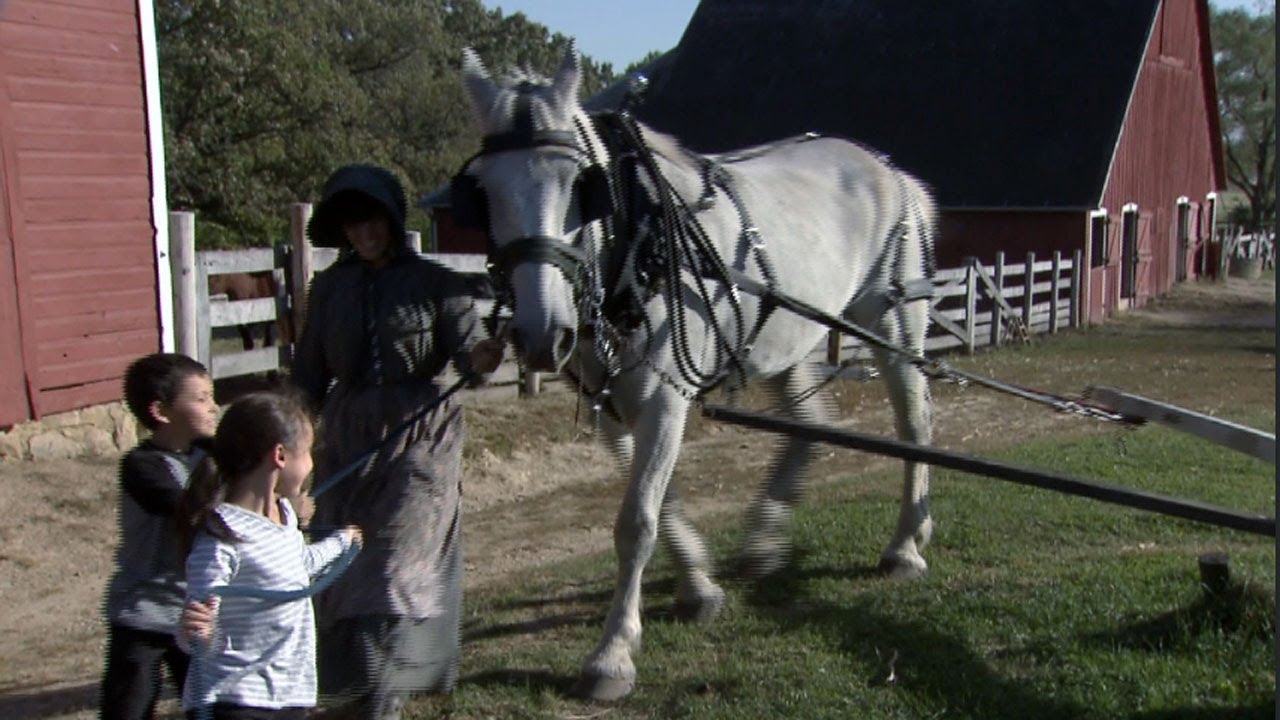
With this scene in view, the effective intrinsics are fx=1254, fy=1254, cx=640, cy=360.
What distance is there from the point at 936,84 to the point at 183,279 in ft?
66.9

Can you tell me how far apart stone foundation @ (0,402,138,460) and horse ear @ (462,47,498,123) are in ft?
18.7

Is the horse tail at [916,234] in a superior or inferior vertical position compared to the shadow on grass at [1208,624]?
superior

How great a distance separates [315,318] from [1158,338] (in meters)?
19.3

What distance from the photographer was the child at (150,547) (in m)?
3.47

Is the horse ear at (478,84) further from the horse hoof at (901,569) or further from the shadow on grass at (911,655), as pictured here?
the horse hoof at (901,569)

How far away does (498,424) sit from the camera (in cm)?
1060

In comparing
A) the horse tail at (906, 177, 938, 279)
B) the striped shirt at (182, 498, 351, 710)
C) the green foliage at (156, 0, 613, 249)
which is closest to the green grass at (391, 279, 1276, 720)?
the striped shirt at (182, 498, 351, 710)

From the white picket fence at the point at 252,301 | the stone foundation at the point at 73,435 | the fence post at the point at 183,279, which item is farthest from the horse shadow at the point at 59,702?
the fence post at the point at 183,279

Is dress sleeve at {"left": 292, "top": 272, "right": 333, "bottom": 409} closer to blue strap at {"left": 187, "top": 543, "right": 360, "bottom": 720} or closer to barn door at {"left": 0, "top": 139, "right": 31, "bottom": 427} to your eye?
blue strap at {"left": 187, "top": 543, "right": 360, "bottom": 720}

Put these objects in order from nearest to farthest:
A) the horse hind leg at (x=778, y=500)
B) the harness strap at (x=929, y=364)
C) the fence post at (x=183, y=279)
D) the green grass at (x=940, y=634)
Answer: the green grass at (x=940, y=634) < the harness strap at (x=929, y=364) < the horse hind leg at (x=778, y=500) < the fence post at (x=183, y=279)

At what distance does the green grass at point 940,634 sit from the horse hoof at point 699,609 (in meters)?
0.06

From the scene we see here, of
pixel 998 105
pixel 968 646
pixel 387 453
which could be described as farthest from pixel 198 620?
pixel 998 105

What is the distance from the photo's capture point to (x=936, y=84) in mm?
26438

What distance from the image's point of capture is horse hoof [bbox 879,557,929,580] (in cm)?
582
